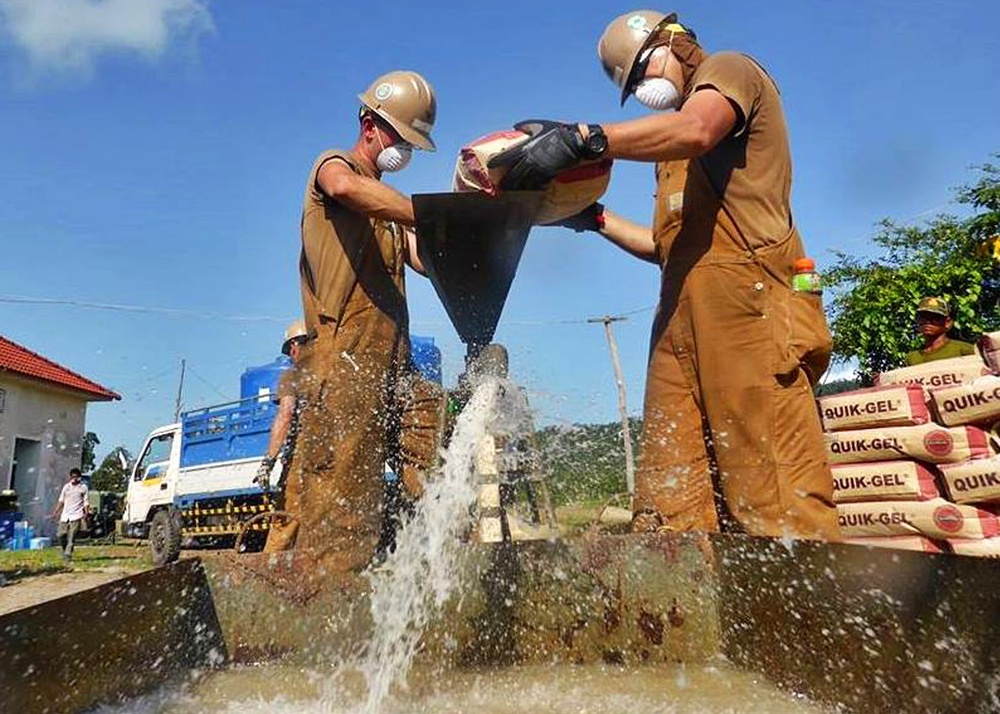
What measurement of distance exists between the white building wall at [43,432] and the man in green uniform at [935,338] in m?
22.3

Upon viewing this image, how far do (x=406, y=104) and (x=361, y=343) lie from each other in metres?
1.14

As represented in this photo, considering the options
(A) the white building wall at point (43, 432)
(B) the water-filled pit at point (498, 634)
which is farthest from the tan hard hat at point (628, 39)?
(A) the white building wall at point (43, 432)

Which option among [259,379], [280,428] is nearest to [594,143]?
[280,428]

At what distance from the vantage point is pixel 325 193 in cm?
353

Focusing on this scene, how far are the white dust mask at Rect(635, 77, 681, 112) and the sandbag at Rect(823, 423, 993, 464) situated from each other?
7.85 feet

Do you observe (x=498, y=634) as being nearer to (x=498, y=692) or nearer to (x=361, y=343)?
(x=498, y=692)

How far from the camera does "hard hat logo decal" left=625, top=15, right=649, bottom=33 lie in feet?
9.81

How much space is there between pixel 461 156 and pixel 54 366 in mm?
27837

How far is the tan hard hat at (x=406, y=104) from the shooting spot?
369 cm

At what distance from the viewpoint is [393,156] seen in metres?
3.74

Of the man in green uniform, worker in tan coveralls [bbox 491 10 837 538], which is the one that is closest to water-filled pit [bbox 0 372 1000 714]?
worker in tan coveralls [bbox 491 10 837 538]

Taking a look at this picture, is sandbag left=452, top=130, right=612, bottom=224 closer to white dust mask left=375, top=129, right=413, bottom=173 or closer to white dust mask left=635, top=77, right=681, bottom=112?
white dust mask left=635, top=77, right=681, bottom=112

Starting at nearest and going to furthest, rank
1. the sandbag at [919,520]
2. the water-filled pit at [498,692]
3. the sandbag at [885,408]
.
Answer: the water-filled pit at [498,692]
the sandbag at [919,520]
the sandbag at [885,408]

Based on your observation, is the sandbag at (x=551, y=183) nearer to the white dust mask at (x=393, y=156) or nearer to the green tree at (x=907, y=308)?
the white dust mask at (x=393, y=156)
